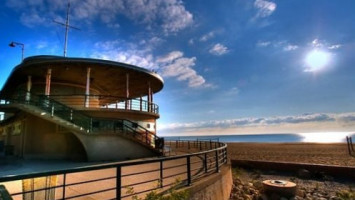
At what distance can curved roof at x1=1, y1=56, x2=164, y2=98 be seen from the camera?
17688 mm

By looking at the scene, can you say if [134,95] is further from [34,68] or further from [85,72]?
[34,68]

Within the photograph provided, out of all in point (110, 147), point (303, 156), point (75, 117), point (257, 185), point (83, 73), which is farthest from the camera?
point (303, 156)

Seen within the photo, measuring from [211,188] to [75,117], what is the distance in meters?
11.5

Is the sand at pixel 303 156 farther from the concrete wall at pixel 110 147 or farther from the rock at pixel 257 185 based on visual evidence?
the concrete wall at pixel 110 147

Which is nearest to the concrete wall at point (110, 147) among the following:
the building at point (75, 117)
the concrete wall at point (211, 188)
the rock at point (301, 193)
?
the building at point (75, 117)

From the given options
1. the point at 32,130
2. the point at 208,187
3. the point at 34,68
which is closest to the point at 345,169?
the point at 208,187

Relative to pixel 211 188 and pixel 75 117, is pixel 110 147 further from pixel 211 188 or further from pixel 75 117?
pixel 211 188

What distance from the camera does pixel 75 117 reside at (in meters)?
16.1

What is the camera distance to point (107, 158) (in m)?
14.8

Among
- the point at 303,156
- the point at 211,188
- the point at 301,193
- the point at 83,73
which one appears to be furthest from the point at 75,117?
the point at 303,156

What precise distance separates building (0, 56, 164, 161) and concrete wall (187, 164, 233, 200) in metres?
7.76

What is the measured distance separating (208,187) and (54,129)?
46.3 feet

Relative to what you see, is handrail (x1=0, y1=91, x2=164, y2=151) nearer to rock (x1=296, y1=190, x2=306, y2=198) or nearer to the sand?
rock (x1=296, y1=190, x2=306, y2=198)

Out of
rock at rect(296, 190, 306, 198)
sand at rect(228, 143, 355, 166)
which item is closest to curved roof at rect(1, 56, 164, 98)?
sand at rect(228, 143, 355, 166)
